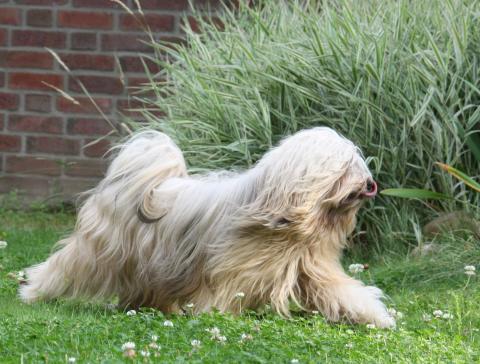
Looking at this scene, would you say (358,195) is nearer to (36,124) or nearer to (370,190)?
(370,190)

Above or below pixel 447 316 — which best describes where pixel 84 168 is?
below

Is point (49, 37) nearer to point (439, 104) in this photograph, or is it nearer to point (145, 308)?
point (439, 104)

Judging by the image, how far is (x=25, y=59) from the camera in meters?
11.6

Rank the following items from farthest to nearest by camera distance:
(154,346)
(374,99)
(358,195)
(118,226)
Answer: (374,99) < (118,226) < (358,195) < (154,346)

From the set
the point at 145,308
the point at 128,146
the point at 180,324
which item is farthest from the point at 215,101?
the point at 180,324

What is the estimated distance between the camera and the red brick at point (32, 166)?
37.8ft

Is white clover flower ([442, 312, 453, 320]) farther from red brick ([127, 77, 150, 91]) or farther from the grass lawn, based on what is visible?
red brick ([127, 77, 150, 91])

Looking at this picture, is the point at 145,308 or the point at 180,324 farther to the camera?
the point at 145,308

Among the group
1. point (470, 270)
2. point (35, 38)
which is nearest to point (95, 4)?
point (35, 38)

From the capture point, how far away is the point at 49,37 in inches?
454

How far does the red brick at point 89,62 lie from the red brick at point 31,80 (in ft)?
0.58

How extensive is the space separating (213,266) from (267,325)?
1.78 feet

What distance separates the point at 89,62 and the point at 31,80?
22.8 inches

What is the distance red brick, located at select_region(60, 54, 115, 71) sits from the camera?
11.5 metres
